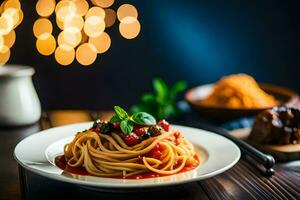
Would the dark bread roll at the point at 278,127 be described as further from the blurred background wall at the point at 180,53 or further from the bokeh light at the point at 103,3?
the bokeh light at the point at 103,3

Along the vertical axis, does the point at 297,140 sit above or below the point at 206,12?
below

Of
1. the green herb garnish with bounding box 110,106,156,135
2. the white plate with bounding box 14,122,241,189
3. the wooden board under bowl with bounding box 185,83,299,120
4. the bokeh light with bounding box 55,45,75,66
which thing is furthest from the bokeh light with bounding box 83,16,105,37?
the green herb garnish with bounding box 110,106,156,135

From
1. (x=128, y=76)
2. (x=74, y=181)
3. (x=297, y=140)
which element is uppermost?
(x=74, y=181)

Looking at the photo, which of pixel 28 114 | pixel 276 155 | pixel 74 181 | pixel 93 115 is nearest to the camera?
pixel 74 181

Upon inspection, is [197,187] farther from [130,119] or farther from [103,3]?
[103,3]

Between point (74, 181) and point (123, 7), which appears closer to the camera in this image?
point (74, 181)

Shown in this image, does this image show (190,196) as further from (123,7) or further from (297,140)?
(123,7)

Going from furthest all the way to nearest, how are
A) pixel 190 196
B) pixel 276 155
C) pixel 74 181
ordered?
pixel 276 155 → pixel 190 196 → pixel 74 181

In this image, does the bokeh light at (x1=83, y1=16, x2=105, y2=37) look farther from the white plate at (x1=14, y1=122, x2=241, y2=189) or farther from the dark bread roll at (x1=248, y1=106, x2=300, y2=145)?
the dark bread roll at (x1=248, y1=106, x2=300, y2=145)

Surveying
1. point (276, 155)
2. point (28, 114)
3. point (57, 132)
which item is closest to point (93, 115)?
point (28, 114)
